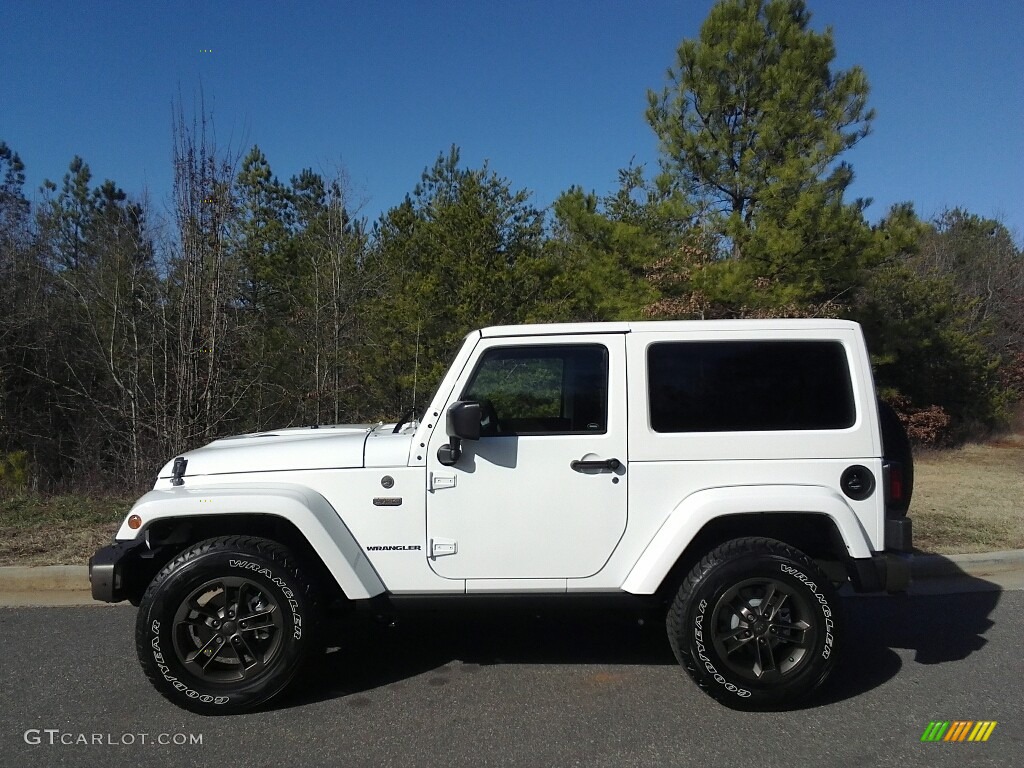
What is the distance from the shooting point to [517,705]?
3.92 metres

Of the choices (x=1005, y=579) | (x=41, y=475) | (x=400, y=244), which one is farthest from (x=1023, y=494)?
(x=41, y=475)

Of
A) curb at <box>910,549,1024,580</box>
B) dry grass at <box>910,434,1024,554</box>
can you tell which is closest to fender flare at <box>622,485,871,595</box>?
curb at <box>910,549,1024,580</box>

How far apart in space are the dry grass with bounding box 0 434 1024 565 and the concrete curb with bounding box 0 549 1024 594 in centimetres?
16

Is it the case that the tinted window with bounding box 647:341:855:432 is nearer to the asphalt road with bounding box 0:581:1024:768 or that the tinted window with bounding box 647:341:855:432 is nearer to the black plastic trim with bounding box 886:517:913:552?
the black plastic trim with bounding box 886:517:913:552

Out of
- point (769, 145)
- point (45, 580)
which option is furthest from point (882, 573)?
point (769, 145)

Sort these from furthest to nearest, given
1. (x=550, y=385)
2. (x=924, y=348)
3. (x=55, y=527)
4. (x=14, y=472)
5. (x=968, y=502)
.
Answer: (x=924, y=348) → (x=14, y=472) → (x=968, y=502) → (x=55, y=527) → (x=550, y=385)

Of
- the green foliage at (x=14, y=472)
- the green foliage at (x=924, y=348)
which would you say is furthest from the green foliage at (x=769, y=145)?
the green foliage at (x=14, y=472)

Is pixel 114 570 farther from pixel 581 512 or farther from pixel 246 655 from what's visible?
pixel 581 512

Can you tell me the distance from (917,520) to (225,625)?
6.83 meters

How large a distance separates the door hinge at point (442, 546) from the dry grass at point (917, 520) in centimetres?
379

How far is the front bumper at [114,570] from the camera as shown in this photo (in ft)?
12.5

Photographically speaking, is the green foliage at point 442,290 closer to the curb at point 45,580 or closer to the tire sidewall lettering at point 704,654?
the curb at point 45,580

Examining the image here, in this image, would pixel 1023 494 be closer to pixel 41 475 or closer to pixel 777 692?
pixel 777 692

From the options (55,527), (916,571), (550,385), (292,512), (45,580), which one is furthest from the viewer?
(55,527)
